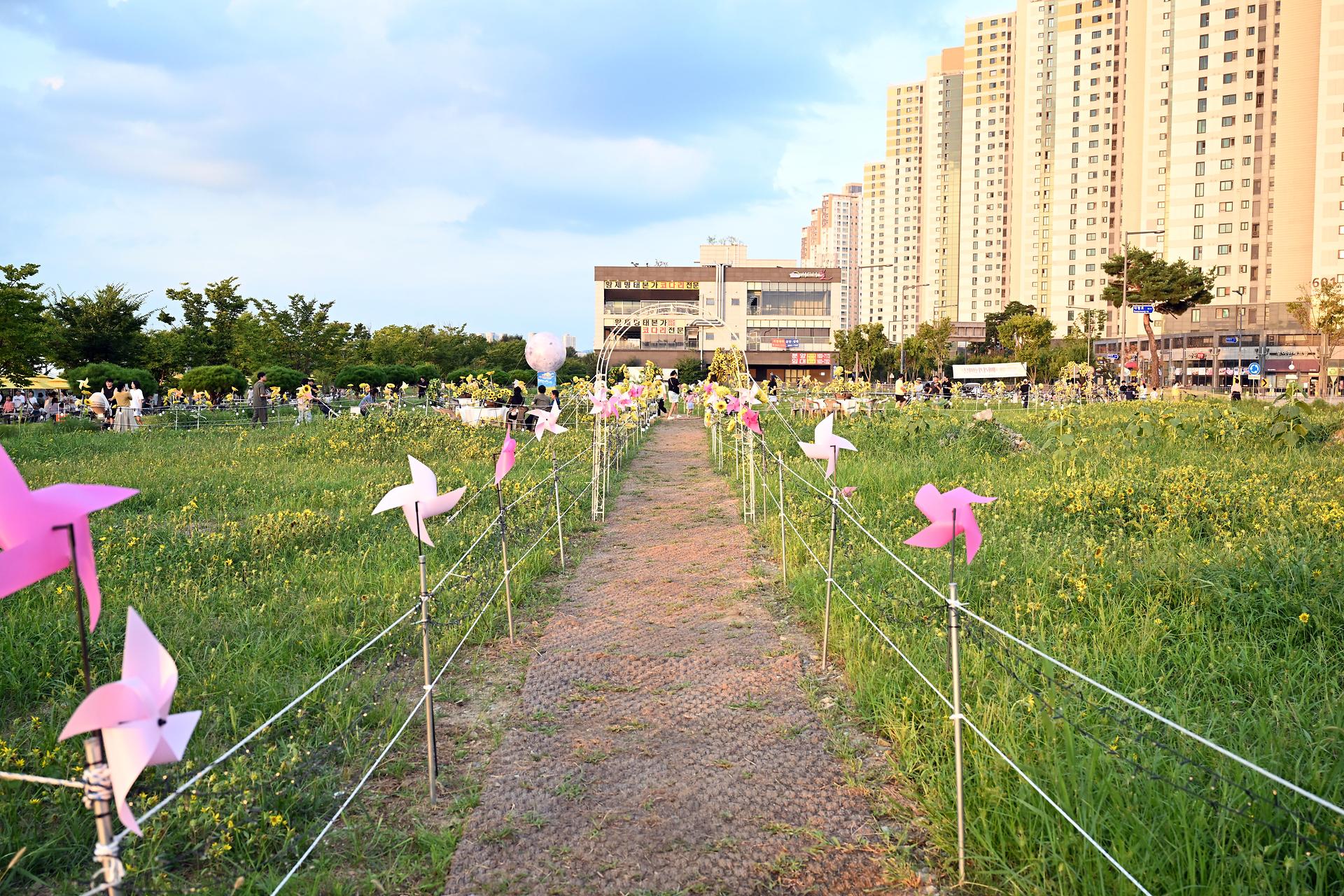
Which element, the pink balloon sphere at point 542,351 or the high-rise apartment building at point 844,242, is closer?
the pink balloon sphere at point 542,351

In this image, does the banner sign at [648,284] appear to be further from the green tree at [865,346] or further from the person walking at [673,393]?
the person walking at [673,393]

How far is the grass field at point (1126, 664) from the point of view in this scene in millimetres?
2947

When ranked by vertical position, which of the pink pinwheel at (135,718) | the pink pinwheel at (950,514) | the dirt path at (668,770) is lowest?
the dirt path at (668,770)

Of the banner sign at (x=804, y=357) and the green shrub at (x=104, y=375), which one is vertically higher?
the banner sign at (x=804, y=357)

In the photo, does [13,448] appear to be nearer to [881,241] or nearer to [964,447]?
Answer: [964,447]

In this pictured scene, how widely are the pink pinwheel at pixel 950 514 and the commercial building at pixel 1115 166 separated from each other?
44.6 m

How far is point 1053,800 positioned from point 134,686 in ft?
10.2

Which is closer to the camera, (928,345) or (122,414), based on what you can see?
(122,414)

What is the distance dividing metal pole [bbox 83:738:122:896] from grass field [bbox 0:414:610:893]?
1284 mm

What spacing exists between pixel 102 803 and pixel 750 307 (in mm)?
87135

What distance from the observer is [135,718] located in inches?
77.0

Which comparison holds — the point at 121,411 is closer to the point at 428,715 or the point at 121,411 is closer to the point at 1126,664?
the point at 428,715

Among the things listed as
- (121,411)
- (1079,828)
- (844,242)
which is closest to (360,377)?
(121,411)

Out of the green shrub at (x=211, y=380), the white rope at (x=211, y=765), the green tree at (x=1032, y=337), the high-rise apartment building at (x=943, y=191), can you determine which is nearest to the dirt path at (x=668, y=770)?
the white rope at (x=211, y=765)
